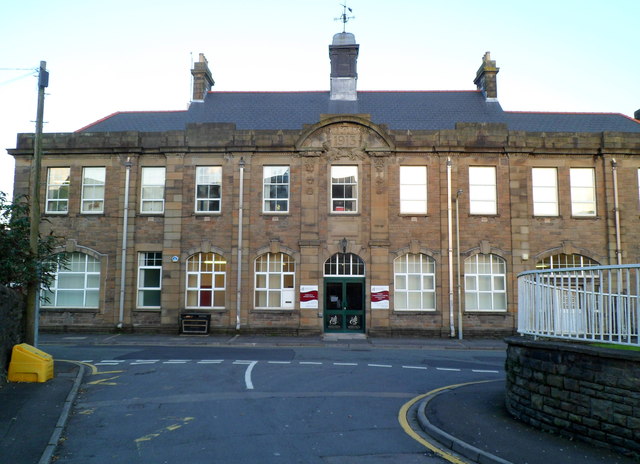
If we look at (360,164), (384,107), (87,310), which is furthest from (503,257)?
(87,310)

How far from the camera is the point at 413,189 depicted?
23.2m

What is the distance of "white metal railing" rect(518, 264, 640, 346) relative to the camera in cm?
723

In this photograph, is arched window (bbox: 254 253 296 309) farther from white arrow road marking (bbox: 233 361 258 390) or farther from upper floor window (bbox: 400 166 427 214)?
white arrow road marking (bbox: 233 361 258 390)

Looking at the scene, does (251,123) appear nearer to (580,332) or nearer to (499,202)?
(499,202)

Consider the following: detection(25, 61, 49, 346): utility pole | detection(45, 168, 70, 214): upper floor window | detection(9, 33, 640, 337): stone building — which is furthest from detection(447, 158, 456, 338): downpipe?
detection(45, 168, 70, 214): upper floor window

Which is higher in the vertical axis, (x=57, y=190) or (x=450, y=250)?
(x=57, y=190)

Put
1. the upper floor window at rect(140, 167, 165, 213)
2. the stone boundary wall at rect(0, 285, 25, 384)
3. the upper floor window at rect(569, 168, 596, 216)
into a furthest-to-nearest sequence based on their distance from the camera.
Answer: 1. the upper floor window at rect(140, 167, 165, 213)
2. the upper floor window at rect(569, 168, 596, 216)
3. the stone boundary wall at rect(0, 285, 25, 384)

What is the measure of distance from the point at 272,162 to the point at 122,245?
26.2 feet

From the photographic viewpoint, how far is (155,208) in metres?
23.9

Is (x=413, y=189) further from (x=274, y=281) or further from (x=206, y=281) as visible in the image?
(x=206, y=281)

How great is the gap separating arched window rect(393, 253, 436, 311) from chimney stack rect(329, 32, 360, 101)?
10.2m

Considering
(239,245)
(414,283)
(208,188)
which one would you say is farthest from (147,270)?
(414,283)

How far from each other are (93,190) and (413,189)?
15.2 meters

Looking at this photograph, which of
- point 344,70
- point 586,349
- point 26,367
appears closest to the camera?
point 586,349
